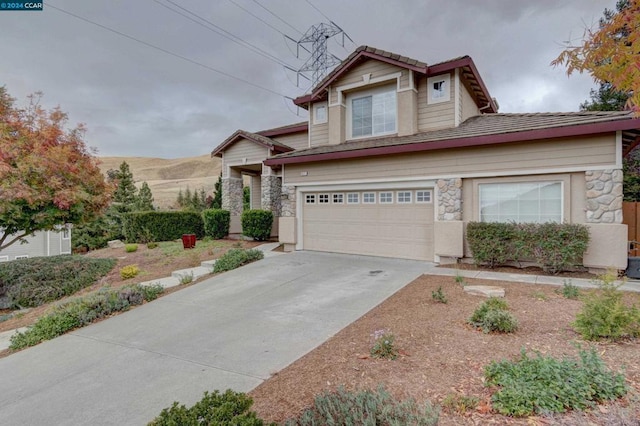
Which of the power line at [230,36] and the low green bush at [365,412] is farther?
the power line at [230,36]

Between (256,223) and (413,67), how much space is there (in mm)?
8527

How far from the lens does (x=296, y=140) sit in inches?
650

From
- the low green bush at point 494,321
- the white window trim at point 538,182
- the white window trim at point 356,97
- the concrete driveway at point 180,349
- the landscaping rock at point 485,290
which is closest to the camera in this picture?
the concrete driveway at point 180,349

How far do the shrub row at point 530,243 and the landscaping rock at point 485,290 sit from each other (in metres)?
2.04

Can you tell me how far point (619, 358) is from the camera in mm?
3262

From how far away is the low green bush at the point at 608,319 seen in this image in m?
3.66

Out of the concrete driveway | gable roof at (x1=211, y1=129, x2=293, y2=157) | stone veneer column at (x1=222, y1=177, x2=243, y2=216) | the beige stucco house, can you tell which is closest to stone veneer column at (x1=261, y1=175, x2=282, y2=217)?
gable roof at (x1=211, y1=129, x2=293, y2=157)

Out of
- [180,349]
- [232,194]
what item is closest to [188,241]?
[232,194]

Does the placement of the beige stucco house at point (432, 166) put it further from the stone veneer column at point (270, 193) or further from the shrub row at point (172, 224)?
the shrub row at point (172, 224)

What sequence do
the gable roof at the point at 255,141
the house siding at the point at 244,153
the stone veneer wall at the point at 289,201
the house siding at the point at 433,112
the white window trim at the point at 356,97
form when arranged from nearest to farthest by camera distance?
1. the house siding at the point at 433,112
2. the white window trim at the point at 356,97
3. the stone veneer wall at the point at 289,201
4. the gable roof at the point at 255,141
5. the house siding at the point at 244,153

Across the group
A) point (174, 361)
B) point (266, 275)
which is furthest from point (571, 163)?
point (174, 361)

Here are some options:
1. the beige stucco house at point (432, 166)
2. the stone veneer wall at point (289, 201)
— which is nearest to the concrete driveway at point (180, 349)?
the beige stucco house at point (432, 166)

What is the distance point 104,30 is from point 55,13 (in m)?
1.86

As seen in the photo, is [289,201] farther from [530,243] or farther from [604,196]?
[604,196]
